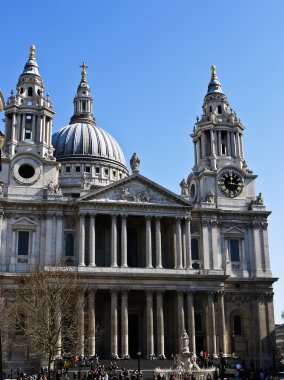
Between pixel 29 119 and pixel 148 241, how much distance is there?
20.3 metres

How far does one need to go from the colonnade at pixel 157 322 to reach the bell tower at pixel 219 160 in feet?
40.2

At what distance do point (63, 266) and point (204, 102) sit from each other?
100ft

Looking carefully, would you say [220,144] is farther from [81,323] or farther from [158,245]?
[81,323]

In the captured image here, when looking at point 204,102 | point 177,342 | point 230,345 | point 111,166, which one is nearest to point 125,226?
point 177,342

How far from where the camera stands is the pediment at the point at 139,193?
6238cm

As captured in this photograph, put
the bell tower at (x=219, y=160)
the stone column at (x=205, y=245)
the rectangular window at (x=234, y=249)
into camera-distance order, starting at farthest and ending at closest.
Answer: the bell tower at (x=219, y=160), the rectangular window at (x=234, y=249), the stone column at (x=205, y=245)

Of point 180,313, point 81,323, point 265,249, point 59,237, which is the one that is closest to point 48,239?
point 59,237

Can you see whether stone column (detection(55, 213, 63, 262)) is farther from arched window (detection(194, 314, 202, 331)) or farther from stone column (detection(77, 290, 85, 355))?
arched window (detection(194, 314, 202, 331))

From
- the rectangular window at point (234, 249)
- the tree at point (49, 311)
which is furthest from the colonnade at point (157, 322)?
the rectangular window at point (234, 249)

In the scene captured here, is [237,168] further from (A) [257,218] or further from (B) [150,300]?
(B) [150,300]

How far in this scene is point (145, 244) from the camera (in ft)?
207

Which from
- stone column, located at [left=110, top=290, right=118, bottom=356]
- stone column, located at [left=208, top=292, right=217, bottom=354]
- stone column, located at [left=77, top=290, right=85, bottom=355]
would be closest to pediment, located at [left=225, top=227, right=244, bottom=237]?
stone column, located at [left=208, top=292, right=217, bottom=354]

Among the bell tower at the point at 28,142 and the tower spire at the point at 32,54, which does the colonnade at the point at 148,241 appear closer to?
the bell tower at the point at 28,142

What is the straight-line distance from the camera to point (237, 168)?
229ft
